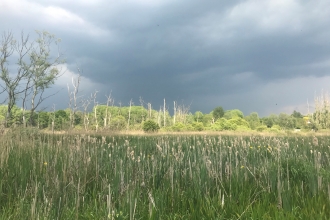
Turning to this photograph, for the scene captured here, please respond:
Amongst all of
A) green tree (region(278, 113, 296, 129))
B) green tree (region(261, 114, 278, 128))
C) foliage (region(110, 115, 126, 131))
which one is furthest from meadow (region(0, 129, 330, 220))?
green tree (region(261, 114, 278, 128))

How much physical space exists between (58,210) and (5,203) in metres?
0.96

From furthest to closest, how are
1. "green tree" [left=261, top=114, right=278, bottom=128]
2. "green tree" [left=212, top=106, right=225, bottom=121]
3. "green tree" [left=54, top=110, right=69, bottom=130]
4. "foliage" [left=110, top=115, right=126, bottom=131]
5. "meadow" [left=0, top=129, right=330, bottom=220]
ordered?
"green tree" [left=212, top=106, right=225, bottom=121] < "green tree" [left=261, top=114, right=278, bottom=128] < "foliage" [left=110, top=115, right=126, bottom=131] < "green tree" [left=54, top=110, right=69, bottom=130] < "meadow" [left=0, top=129, right=330, bottom=220]

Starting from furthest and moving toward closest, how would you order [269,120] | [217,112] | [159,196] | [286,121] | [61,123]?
[269,120]
[217,112]
[286,121]
[61,123]
[159,196]

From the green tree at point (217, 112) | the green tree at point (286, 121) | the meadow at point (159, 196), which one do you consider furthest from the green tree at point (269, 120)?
the meadow at point (159, 196)

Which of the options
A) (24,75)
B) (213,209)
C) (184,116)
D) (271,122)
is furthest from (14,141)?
(271,122)

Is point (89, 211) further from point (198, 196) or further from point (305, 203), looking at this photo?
point (305, 203)

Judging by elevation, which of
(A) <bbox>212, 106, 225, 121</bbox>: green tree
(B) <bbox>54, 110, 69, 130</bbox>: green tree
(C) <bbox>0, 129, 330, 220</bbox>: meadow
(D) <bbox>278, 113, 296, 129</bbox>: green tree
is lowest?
(C) <bbox>0, 129, 330, 220</bbox>: meadow

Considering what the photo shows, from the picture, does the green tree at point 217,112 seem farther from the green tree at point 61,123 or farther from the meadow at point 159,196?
the meadow at point 159,196

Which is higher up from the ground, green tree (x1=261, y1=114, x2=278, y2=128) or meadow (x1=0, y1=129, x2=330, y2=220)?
green tree (x1=261, y1=114, x2=278, y2=128)

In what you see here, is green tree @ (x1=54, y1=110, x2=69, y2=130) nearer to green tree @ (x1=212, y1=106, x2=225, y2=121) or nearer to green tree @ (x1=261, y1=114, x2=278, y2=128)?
green tree @ (x1=212, y1=106, x2=225, y2=121)

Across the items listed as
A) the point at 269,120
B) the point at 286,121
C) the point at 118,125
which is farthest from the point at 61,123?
the point at 269,120

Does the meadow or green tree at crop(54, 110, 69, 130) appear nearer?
the meadow

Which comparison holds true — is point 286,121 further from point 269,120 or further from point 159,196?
→ point 159,196

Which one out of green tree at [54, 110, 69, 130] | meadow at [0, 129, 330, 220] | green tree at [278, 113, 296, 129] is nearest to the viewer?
meadow at [0, 129, 330, 220]
